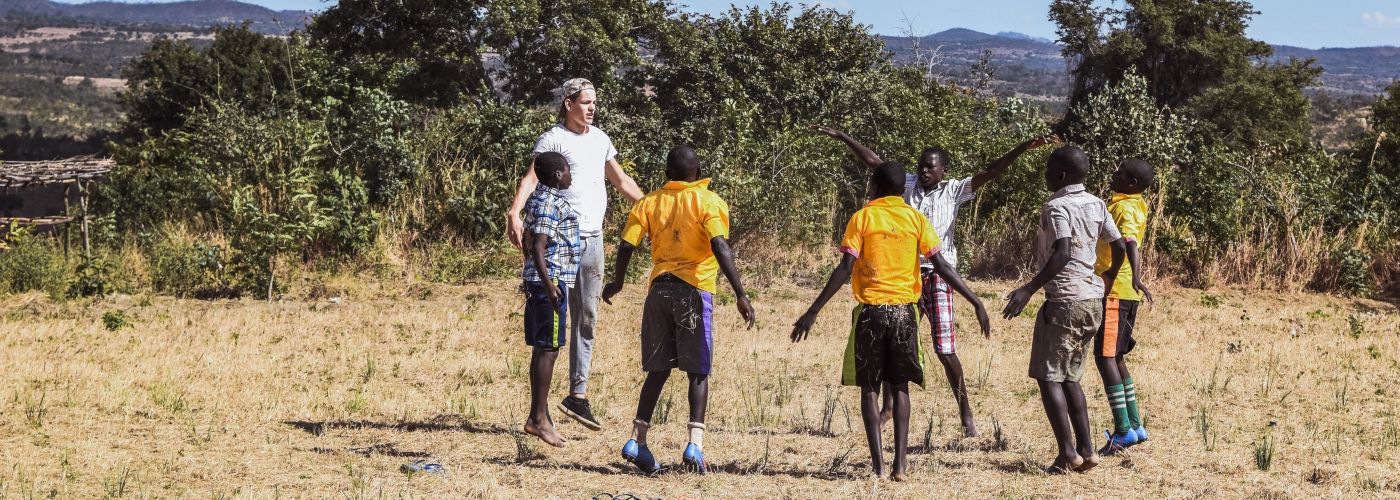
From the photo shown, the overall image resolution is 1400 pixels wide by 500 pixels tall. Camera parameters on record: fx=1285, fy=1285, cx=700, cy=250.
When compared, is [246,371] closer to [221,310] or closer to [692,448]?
[221,310]

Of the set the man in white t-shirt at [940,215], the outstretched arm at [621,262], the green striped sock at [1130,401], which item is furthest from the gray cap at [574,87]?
the green striped sock at [1130,401]

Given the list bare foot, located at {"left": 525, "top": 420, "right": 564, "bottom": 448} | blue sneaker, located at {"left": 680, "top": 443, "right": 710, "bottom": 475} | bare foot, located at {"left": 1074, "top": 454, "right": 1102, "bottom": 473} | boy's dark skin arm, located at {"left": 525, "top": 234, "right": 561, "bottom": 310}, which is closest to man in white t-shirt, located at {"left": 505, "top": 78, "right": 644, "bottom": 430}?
bare foot, located at {"left": 525, "top": 420, "right": 564, "bottom": 448}

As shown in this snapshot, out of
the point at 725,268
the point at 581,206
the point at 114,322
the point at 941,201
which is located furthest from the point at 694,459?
the point at 114,322

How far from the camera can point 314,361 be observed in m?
9.17

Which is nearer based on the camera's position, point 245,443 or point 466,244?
point 245,443

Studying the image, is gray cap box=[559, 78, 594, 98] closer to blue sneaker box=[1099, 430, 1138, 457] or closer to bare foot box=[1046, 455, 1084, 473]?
bare foot box=[1046, 455, 1084, 473]

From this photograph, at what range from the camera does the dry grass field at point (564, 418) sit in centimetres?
596

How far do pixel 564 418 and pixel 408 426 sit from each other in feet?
2.90

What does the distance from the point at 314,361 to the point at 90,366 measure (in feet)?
4.75

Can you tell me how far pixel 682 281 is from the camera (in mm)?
5898

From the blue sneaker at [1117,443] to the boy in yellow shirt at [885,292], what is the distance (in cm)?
130

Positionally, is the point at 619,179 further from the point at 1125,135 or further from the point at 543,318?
the point at 1125,135

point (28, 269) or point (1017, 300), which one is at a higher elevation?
point (1017, 300)

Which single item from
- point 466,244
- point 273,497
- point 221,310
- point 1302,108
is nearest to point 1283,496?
point 273,497
